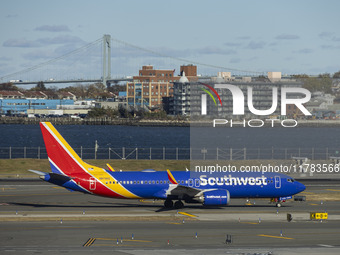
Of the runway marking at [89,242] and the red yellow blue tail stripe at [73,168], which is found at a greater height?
the red yellow blue tail stripe at [73,168]

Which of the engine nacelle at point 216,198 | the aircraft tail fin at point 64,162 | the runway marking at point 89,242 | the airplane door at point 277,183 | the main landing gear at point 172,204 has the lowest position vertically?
the runway marking at point 89,242

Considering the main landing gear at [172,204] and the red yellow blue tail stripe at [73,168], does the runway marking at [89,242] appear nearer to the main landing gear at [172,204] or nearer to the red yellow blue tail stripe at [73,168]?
the red yellow blue tail stripe at [73,168]

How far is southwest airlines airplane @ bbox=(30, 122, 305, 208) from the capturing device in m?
→ 58.5

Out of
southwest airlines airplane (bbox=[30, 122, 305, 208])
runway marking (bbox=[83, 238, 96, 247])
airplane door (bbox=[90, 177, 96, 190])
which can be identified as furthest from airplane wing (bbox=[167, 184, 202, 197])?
runway marking (bbox=[83, 238, 96, 247])

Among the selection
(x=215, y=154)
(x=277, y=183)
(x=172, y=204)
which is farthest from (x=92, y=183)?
(x=215, y=154)

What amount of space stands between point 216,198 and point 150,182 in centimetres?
634

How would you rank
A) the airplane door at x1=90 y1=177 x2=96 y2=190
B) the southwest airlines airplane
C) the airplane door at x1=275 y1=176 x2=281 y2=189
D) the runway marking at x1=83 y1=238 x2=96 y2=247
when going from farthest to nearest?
the airplane door at x1=275 y1=176 x2=281 y2=189 < the southwest airlines airplane < the airplane door at x1=90 y1=177 x2=96 y2=190 < the runway marking at x1=83 y1=238 x2=96 y2=247

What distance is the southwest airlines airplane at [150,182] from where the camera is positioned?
58.5m

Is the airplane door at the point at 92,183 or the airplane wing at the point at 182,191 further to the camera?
the airplane wing at the point at 182,191

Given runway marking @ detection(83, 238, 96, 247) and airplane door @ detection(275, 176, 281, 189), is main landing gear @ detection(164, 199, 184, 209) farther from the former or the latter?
runway marking @ detection(83, 238, 96, 247)

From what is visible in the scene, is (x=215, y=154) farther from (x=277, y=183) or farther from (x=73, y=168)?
(x=73, y=168)

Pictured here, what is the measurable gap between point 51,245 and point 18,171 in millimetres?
53203

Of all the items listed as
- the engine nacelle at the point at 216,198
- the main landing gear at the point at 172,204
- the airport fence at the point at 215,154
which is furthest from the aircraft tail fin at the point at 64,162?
the airport fence at the point at 215,154

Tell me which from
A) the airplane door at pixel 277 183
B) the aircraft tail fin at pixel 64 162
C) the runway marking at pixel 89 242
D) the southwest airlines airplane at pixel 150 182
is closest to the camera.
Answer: the runway marking at pixel 89 242
